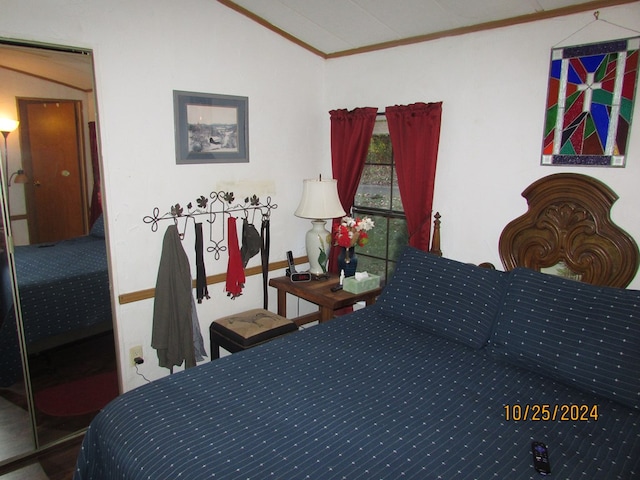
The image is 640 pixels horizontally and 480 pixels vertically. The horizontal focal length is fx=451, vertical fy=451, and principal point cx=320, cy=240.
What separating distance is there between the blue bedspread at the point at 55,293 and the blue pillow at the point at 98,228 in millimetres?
23

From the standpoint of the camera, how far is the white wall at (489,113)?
7.26 ft

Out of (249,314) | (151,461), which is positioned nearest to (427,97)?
(249,314)

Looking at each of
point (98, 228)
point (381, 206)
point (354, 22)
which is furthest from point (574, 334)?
point (98, 228)

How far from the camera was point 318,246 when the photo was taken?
3303 mm

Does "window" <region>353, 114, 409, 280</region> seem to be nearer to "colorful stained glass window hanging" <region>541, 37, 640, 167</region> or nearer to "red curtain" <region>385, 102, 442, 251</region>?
"red curtain" <region>385, 102, 442, 251</region>

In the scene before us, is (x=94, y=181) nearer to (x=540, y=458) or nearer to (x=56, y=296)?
(x=56, y=296)

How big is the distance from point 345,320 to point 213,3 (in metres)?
2.14

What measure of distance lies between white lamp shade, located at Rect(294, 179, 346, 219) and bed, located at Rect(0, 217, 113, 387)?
52.1 inches

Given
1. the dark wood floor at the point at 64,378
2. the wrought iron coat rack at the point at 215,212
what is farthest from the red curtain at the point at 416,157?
the dark wood floor at the point at 64,378

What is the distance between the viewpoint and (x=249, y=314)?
3162 mm

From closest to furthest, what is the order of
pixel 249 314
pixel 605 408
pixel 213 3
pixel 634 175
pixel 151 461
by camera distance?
pixel 151 461 → pixel 605 408 → pixel 634 175 → pixel 213 3 → pixel 249 314

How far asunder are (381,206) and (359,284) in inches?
26.8

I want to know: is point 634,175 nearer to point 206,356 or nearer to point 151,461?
point 151,461

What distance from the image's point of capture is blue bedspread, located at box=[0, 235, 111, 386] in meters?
2.38
